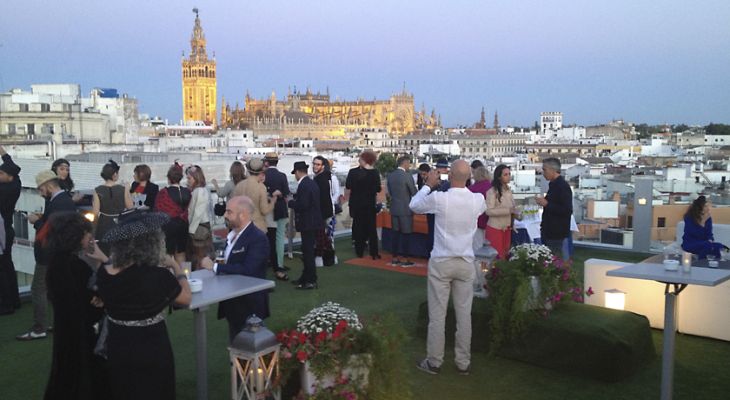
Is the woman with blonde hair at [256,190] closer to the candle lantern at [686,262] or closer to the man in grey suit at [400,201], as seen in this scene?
the man in grey suit at [400,201]

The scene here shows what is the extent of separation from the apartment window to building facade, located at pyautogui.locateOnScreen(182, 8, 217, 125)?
128543mm

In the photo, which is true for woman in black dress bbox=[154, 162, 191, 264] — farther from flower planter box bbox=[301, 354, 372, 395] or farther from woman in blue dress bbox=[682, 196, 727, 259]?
woman in blue dress bbox=[682, 196, 727, 259]

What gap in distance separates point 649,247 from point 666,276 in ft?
18.1

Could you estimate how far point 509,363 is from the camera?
4938mm

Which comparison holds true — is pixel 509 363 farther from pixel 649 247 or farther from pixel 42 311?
pixel 649 247

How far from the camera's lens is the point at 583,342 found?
4.65 metres

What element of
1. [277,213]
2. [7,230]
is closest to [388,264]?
[277,213]

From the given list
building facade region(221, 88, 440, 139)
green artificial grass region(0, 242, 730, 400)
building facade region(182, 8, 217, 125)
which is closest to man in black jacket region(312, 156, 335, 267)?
green artificial grass region(0, 242, 730, 400)

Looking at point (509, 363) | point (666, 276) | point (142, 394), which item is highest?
point (666, 276)

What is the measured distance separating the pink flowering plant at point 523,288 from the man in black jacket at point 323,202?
10.3ft

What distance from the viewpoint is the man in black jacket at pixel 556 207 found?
6.46 meters

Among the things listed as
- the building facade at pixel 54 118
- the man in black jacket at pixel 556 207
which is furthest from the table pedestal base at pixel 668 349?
the building facade at pixel 54 118

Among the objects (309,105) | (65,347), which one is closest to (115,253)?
(65,347)

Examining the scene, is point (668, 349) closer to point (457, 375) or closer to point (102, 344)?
point (457, 375)
